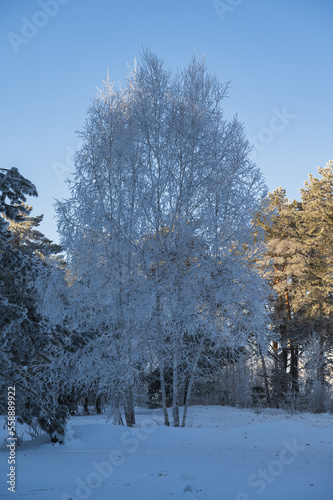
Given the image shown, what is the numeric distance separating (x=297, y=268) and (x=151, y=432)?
54.7 feet

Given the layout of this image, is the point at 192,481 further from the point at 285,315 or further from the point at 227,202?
the point at 285,315

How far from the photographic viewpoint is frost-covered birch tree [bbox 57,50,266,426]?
910 centimetres

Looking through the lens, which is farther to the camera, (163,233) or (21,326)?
(163,233)

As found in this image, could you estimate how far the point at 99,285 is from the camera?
9641 millimetres

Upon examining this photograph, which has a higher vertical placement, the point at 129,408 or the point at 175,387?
the point at 175,387

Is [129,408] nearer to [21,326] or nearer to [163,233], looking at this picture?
[163,233]

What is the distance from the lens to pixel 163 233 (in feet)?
31.9

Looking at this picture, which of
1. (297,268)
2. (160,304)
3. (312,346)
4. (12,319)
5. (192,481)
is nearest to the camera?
(192,481)

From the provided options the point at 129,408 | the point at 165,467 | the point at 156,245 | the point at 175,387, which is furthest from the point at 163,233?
the point at 165,467

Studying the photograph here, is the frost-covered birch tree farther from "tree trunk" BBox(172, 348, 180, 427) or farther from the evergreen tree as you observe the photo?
the evergreen tree

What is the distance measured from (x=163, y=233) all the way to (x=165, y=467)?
553 centimetres

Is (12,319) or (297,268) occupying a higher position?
(297,268)

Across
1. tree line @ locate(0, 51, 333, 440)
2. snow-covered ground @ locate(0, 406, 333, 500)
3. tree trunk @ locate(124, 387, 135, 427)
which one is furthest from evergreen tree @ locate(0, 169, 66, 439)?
tree trunk @ locate(124, 387, 135, 427)

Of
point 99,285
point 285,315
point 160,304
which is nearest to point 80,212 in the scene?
point 99,285
